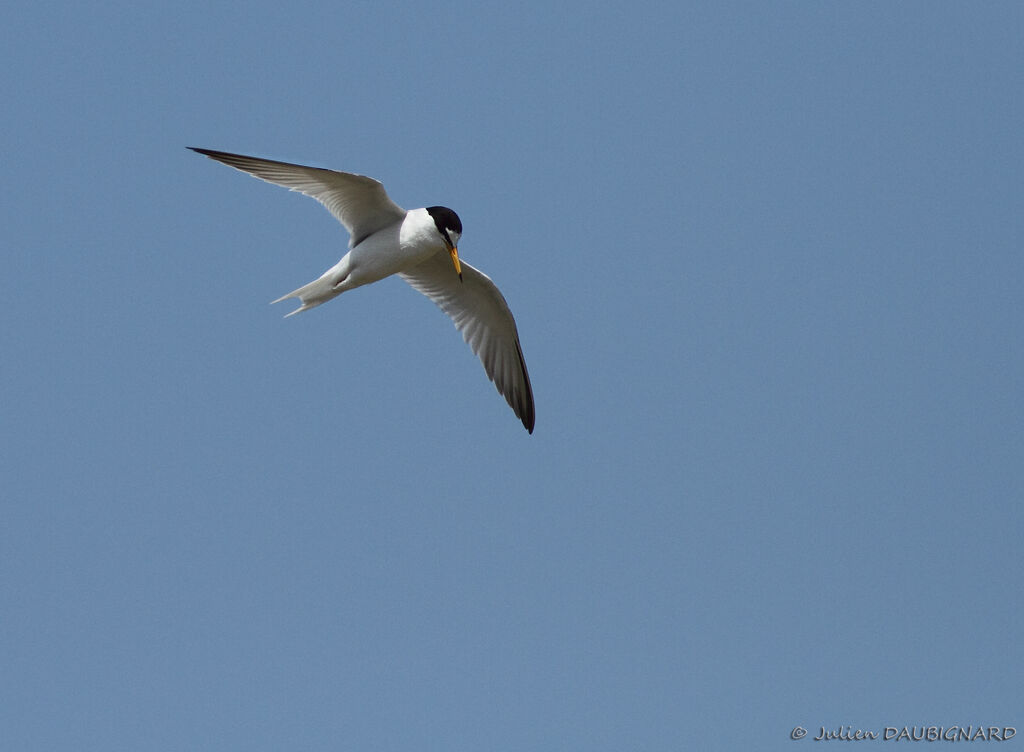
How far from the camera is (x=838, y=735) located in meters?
8.50

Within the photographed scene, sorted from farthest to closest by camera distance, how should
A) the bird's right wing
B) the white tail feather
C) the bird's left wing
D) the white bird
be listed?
the bird's left wing
the white tail feather
the white bird
the bird's right wing

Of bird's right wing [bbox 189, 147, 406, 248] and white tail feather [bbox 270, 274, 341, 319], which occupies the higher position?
bird's right wing [bbox 189, 147, 406, 248]

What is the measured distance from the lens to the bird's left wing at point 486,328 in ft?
34.6

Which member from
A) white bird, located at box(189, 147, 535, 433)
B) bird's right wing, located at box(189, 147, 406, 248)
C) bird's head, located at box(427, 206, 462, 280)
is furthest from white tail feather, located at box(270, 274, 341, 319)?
bird's head, located at box(427, 206, 462, 280)

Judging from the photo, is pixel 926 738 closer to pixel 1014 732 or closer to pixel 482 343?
pixel 1014 732

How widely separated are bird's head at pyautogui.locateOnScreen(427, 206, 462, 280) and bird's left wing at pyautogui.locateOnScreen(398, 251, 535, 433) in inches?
60.3

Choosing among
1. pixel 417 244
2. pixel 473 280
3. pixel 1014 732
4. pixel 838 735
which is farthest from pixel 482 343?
pixel 1014 732

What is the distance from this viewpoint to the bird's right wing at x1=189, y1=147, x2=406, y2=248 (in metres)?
8.33

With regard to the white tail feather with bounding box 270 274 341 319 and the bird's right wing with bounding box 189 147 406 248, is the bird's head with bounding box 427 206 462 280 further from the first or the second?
the white tail feather with bounding box 270 274 341 319

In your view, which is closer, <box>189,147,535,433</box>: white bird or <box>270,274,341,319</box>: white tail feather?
<box>189,147,535,433</box>: white bird

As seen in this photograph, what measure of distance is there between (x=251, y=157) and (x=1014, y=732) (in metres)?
7.27

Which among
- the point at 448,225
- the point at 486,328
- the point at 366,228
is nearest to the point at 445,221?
the point at 448,225

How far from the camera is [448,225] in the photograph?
8.80m

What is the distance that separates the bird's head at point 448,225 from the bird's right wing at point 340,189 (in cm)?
39
